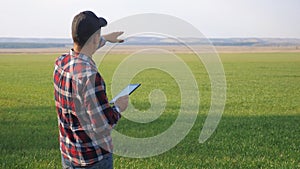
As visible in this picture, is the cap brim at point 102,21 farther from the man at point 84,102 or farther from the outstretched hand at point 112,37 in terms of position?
the outstretched hand at point 112,37

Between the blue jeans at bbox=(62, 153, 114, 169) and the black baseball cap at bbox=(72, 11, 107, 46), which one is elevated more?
the black baseball cap at bbox=(72, 11, 107, 46)

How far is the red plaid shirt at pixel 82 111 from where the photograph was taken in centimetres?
301

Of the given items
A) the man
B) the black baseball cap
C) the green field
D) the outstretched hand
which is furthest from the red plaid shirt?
the green field

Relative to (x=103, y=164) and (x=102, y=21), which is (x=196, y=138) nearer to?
(x=103, y=164)

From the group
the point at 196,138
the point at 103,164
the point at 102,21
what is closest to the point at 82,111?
the point at 103,164

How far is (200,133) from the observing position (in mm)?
10203

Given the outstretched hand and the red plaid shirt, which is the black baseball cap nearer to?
the red plaid shirt

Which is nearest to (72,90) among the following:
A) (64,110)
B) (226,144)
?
(64,110)

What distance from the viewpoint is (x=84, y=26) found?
9.90 ft

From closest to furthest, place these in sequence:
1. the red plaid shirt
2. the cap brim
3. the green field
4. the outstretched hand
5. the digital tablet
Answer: the red plaid shirt < the cap brim < the digital tablet < the outstretched hand < the green field

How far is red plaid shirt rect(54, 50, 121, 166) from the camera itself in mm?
3014

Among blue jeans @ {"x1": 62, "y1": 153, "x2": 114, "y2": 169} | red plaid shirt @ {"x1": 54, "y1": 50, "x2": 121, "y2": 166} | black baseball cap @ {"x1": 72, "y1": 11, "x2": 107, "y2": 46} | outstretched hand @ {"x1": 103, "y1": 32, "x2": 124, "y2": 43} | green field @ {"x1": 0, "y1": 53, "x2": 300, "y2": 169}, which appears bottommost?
green field @ {"x1": 0, "y1": 53, "x2": 300, "y2": 169}

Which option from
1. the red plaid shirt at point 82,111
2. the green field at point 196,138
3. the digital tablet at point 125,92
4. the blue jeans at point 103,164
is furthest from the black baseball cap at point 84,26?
the green field at point 196,138

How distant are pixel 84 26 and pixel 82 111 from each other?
676 mm
